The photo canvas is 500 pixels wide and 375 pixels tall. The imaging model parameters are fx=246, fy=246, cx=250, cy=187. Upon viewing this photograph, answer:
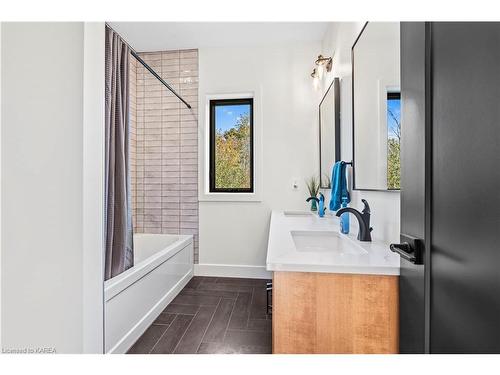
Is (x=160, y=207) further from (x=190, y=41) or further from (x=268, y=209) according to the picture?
(x=190, y=41)

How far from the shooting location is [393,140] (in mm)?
1105

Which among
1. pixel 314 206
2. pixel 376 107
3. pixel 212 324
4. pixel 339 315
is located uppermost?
pixel 376 107

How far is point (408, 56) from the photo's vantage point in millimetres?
783

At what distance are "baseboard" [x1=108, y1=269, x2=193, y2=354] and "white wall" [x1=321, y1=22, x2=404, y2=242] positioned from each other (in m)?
1.60

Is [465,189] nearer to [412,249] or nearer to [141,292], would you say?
[412,249]

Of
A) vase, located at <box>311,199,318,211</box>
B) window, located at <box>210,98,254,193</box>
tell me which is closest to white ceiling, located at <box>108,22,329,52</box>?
window, located at <box>210,98,254,193</box>

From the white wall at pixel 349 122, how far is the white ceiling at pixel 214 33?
11.1 inches

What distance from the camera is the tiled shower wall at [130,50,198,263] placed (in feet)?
9.22

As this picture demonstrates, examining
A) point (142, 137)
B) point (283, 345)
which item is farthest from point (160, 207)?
point (283, 345)

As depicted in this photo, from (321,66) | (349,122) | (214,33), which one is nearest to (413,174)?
(349,122)

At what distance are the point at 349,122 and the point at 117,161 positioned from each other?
1623 millimetres

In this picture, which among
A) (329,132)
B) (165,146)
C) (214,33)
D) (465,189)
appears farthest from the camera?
(165,146)

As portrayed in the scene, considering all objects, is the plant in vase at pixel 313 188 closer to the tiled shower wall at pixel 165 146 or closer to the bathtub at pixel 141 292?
the tiled shower wall at pixel 165 146

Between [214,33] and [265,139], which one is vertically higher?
[214,33]
